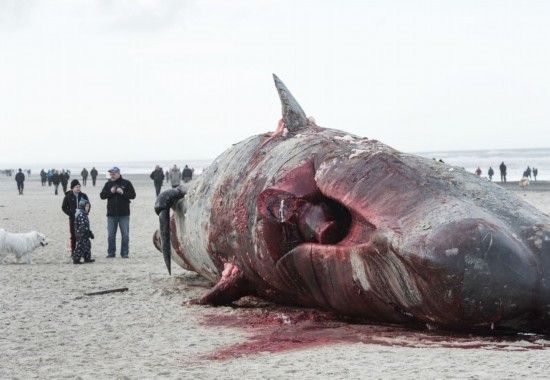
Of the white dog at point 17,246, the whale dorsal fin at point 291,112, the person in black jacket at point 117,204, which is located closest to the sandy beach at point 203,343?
the whale dorsal fin at point 291,112

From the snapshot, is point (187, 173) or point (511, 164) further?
point (511, 164)

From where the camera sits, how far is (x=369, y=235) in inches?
265

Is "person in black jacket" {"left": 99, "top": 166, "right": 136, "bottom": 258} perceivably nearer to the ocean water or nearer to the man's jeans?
the man's jeans

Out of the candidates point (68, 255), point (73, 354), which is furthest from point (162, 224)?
point (68, 255)

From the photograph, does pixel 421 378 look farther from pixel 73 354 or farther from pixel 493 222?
pixel 73 354

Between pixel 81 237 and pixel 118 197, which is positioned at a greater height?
pixel 118 197

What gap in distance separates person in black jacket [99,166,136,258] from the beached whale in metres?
6.07

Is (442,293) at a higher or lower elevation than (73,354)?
higher

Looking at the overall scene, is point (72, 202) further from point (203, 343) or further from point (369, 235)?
point (369, 235)

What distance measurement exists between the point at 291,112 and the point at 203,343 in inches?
137

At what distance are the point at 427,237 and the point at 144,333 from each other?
114 inches

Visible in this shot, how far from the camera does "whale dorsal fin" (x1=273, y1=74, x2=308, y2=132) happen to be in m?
9.33

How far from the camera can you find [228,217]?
29.3ft

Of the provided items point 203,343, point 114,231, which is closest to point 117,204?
point 114,231
